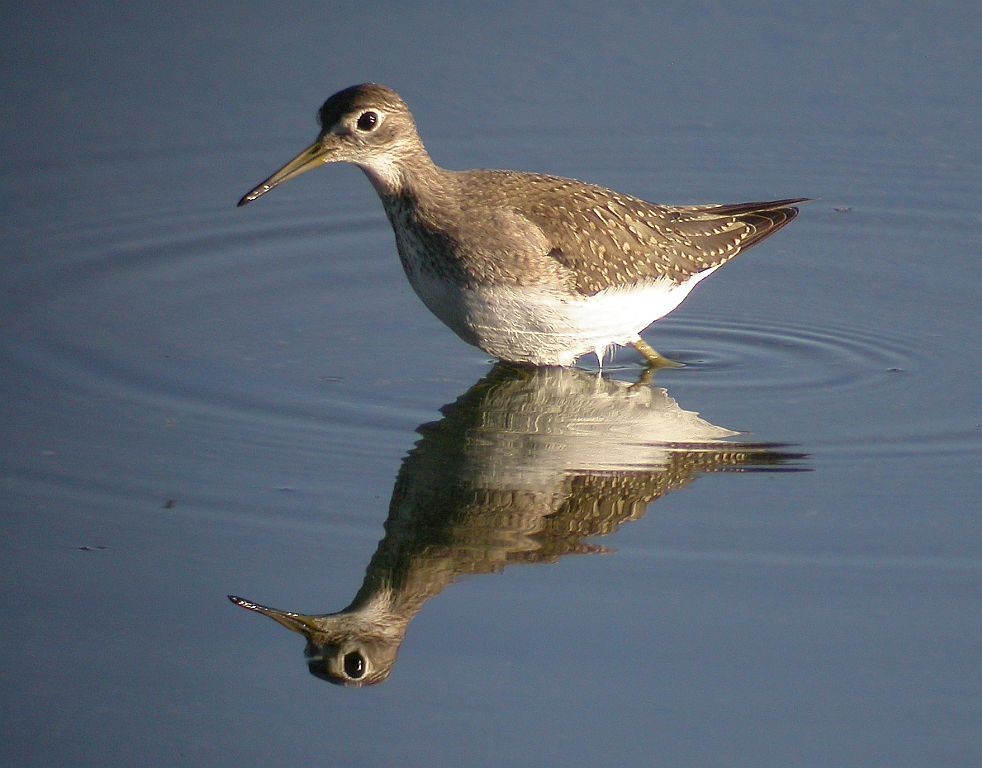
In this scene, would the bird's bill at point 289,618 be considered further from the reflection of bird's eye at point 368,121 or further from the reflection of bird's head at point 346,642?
the reflection of bird's eye at point 368,121

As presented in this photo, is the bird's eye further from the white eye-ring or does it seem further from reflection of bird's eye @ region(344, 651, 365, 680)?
reflection of bird's eye @ region(344, 651, 365, 680)

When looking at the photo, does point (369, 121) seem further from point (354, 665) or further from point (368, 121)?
point (354, 665)

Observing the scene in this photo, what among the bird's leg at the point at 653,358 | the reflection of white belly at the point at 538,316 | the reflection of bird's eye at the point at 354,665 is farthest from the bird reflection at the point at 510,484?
the bird's leg at the point at 653,358

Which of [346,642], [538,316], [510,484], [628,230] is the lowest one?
[346,642]

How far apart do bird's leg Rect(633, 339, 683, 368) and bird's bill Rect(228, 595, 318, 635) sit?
3913 millimetres

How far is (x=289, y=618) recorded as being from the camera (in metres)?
7.38

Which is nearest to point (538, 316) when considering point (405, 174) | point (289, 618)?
point (405, 174)

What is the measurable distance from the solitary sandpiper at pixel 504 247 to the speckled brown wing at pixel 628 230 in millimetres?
11

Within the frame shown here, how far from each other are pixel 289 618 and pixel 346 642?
0.29 metres

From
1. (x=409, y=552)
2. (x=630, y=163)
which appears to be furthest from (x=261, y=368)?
(x=630, y=163)

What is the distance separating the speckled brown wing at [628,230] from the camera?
33.7 ft

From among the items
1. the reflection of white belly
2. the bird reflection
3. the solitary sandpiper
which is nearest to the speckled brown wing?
the solitary sandpiper

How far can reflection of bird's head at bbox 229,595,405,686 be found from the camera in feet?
23.2

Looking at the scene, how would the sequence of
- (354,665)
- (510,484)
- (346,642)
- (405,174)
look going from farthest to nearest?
(405,174) → (510,484) → (346,642) → (354,665)
